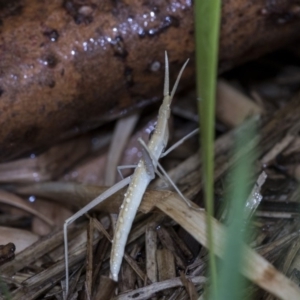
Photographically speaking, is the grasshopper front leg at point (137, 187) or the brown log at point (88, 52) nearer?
the grasshopper front leg at point (137, 187)

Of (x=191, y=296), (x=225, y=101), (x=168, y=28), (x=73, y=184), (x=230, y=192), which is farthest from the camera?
(x=225, y=101)

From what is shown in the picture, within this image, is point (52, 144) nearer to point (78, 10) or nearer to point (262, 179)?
point (78, 10)

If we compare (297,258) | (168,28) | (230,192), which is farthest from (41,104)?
(297,258)

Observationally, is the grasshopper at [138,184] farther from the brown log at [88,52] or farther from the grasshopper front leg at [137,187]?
the brown log at [88,52]

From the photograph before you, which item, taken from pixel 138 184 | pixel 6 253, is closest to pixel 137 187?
pixel 138 184

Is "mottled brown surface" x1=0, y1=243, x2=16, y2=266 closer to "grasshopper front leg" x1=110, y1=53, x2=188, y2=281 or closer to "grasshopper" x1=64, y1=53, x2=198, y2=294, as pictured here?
"grasshopper" x1=64, y1=53, x2=198, y2=294

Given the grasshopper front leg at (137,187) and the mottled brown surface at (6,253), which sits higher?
the grasshopper front leg at (137,187)

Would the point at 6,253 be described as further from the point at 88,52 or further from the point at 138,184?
the point at 88,52

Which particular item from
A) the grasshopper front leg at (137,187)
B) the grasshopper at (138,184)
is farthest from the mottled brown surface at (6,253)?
the grasshopper front leg at (137,187)
